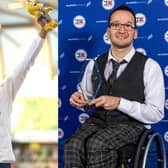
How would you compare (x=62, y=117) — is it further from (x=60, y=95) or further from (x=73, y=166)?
(x=73, y=166)

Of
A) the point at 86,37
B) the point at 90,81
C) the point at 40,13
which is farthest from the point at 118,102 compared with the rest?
the point at 86,37

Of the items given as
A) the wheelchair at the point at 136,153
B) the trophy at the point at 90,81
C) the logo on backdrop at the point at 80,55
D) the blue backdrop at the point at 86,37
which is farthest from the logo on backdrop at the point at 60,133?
the wheelchair at the point at 136,153

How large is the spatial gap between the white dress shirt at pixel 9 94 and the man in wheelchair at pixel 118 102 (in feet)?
1.34

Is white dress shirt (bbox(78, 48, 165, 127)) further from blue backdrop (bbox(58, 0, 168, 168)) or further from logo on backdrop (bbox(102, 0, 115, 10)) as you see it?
logo on backdrop (bbox(102, 0, 115, 10))

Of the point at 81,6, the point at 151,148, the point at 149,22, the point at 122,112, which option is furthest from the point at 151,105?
the point at 81,6

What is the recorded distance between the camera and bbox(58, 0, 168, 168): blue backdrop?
11.7 ft

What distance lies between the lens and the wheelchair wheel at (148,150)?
2785mm

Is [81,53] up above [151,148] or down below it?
above

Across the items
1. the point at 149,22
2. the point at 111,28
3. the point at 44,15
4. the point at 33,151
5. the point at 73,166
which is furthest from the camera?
the point at 33,151

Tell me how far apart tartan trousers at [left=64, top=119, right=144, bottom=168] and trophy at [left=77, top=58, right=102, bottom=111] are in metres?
0.25

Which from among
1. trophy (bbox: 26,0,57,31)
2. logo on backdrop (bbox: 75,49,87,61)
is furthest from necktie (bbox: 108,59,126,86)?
logo on backdrop (bbox: 75,49,87,61)

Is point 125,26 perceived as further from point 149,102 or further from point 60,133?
point 60,133

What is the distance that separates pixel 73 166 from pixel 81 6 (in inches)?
53.1

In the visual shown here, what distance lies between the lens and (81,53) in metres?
3.74
